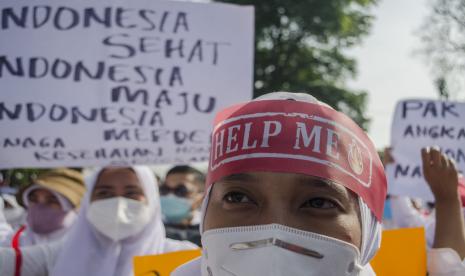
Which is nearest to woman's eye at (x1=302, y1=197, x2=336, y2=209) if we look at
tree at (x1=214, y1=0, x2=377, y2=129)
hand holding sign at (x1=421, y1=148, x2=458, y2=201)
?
hand holding sign at (x1=421, y1=148, x2=458, y2=201)

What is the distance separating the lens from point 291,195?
1361mm

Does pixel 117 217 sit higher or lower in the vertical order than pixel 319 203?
lower

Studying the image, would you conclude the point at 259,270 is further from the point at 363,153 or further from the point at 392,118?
the point at 392,118

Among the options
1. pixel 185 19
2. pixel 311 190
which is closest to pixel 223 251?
pixel 311 190

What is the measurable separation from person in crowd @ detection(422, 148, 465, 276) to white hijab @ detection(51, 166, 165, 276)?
5.17 ft

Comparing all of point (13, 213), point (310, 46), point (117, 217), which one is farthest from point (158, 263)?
point (310, 46)

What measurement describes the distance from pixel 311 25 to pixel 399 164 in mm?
18944

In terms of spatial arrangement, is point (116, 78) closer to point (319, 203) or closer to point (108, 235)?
point (108, 235)

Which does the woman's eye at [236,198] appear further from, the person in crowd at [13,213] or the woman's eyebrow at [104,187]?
the person in crowd at [13,213]

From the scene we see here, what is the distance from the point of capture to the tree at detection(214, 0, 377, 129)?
21797mm

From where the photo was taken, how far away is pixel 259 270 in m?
1.29

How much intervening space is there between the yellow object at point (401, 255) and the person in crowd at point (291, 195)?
1.44 feet

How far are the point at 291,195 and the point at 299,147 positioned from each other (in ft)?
0.47

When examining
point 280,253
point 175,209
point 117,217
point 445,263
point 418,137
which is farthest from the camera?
point 175,209
